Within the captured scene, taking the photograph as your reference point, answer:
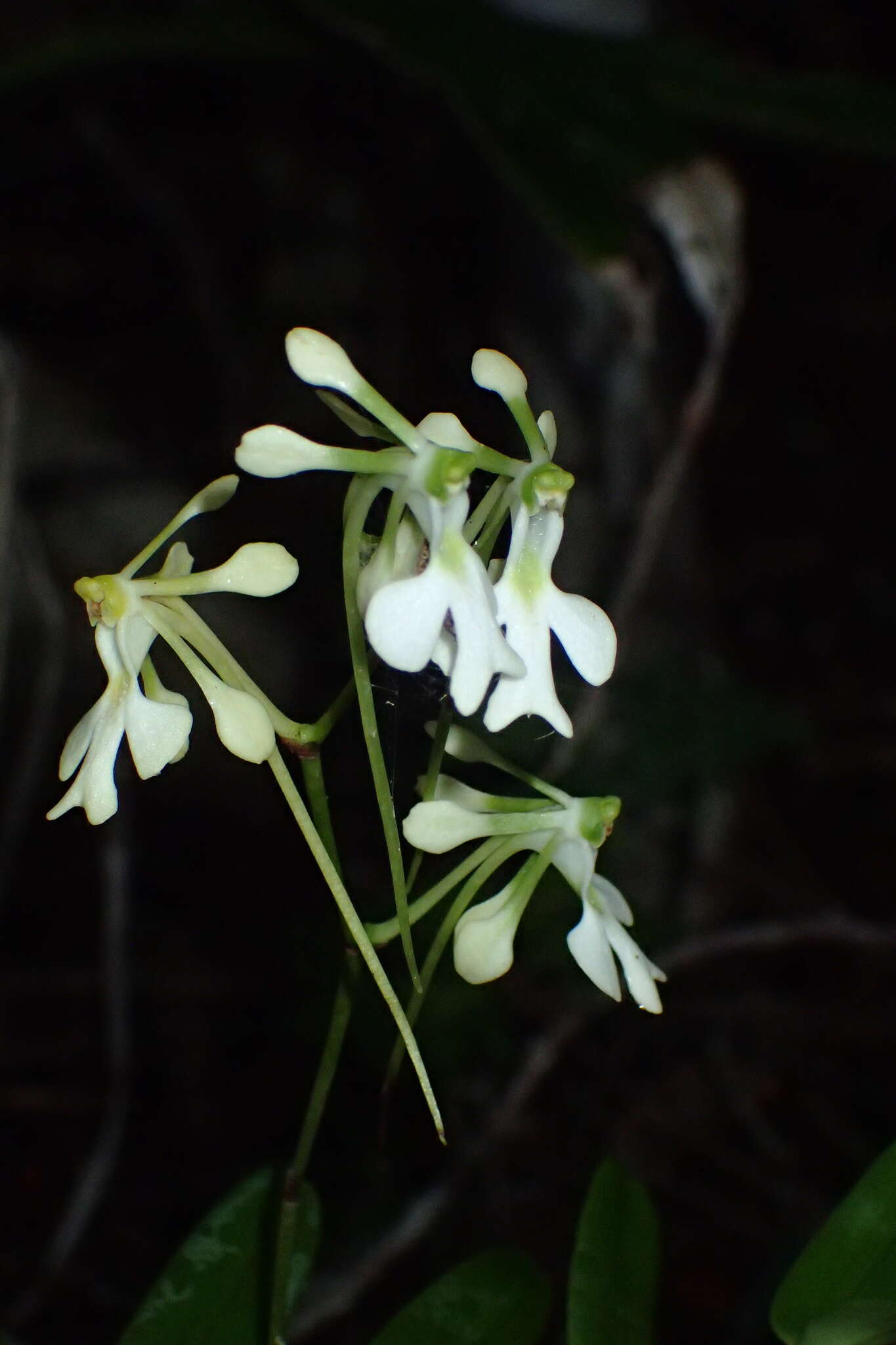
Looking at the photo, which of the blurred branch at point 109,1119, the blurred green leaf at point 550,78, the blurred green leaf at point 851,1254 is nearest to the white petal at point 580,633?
the blurred green leaf at point 851,1254

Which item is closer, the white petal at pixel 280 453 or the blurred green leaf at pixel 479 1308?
the white petal at pixel 280 453

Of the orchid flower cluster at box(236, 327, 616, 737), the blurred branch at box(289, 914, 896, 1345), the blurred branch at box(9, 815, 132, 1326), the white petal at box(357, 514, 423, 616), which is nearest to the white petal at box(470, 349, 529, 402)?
the orchid flower cluster at box(236, 327, 616, 737)

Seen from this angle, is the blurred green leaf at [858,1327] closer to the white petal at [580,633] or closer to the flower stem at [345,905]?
the flower stem at [345,905]

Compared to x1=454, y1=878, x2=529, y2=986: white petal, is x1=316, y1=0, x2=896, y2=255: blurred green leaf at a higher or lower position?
higher

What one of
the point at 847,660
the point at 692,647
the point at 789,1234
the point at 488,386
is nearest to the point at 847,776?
the point at 847,660

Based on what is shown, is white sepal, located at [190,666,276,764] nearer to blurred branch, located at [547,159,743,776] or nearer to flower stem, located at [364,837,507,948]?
flower stem, located at [364,837,507,948]

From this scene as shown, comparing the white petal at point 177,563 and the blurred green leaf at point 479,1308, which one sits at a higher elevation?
the white petal at point 177,563
